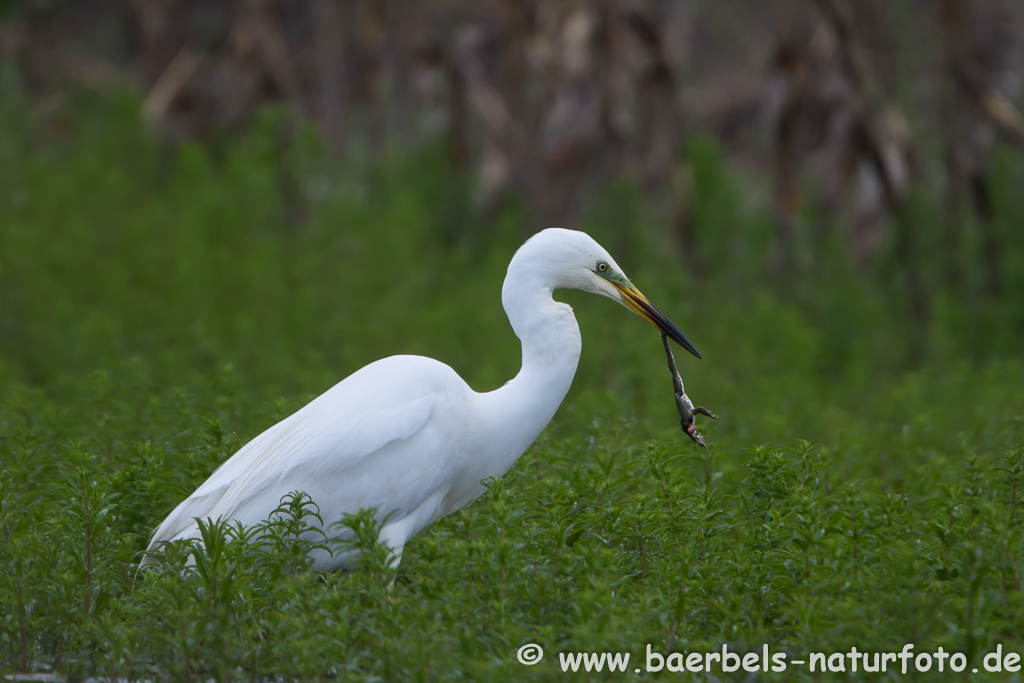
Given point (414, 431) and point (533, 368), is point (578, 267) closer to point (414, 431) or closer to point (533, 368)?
point (533, 368)

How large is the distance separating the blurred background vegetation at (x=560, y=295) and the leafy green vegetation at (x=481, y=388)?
2 cm

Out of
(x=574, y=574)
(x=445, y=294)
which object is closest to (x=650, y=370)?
(x=445, y=294)

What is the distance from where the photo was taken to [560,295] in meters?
8.48

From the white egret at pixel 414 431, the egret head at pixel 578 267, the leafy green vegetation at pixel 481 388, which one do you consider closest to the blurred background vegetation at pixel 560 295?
the leafy green vegetation at pixel 481 388

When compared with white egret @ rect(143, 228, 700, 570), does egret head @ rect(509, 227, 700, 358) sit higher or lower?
higher

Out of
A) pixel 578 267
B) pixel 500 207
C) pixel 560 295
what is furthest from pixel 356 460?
pixel 500 207

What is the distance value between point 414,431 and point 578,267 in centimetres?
75

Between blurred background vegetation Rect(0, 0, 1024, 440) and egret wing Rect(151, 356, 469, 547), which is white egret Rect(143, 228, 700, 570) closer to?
egret wing Rect(151, 356, 469, 547)

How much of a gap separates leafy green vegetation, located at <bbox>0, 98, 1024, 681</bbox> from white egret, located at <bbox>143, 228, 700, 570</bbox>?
0.45 feet

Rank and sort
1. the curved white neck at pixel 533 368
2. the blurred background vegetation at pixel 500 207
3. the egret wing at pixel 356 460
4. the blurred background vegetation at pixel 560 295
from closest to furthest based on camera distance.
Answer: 1. the blurred background vegetation at pixel 560 295
2. the egret wing at pixel 356 460
3. the curved white neck at pixel 533 368
4. the blurred background vegetation at pixel 500 207

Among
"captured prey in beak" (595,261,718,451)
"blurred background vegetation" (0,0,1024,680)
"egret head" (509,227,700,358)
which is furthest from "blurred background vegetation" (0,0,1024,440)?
"egret head" (509,227,700,358)

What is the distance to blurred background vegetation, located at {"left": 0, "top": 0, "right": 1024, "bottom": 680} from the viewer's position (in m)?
2.89

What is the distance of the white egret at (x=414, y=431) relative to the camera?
332cm

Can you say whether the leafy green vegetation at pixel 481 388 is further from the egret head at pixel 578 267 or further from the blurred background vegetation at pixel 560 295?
the egret head at pixel 578 267
